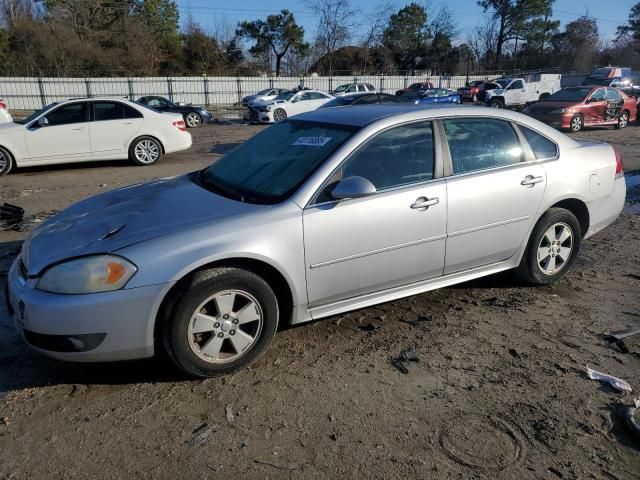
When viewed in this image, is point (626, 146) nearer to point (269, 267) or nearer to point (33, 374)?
point (269, 267)

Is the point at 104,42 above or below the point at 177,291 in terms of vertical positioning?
above

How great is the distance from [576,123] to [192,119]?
1515cm

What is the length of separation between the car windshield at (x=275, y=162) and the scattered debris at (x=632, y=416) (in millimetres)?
2276

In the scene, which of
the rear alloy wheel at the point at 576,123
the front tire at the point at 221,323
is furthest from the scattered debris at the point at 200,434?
the rear alloy wheel at the point at 576,123

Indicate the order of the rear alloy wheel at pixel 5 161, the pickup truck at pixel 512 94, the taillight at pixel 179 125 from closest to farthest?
1. the rear alloy wheel at pixel 5 161
2. the taillight at pixel 179 125
3. the pickup truck at pixel 512 94

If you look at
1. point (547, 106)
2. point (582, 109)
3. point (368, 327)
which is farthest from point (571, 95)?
point (368, 327)

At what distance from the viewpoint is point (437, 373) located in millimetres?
3305

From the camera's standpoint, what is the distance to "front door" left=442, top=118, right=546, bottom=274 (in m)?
3.90

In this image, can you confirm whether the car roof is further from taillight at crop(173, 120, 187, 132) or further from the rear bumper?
taillight at crop(173, 120, 187, 132)

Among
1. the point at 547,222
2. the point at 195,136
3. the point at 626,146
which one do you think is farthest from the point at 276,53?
the point at 547,222

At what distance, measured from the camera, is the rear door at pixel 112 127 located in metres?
10.6

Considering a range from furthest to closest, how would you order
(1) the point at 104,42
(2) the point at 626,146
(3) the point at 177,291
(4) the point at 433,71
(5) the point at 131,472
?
(4) the point at 433,71, (1) the point at 104,42, (2) the point at 626,146, (3) the point at 177,291, (5) the point at 131,472

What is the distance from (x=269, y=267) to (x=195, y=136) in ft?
54.4

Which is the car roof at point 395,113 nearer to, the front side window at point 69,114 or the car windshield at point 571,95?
the front side window at point 69,114
